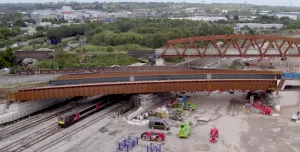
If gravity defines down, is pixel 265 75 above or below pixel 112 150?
above

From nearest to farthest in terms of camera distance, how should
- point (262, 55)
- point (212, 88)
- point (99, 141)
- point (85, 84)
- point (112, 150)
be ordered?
1. point (112, 150)
2. point (99, 141)
3. point (85, 84)
4. point (212, 88)
5. point (262, 55)

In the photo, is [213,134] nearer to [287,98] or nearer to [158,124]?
[158,124]

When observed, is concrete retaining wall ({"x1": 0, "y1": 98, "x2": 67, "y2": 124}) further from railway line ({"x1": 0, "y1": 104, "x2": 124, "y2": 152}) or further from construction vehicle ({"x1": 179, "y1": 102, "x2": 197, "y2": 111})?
construction vehicle ({"x1": 179, "y1": 102, "x2": 197, "y2": 111})

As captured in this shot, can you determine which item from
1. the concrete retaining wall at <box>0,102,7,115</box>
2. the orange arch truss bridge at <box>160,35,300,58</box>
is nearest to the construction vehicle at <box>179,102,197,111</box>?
the orange arch truss bridge at <box>160,35,300,58</box>

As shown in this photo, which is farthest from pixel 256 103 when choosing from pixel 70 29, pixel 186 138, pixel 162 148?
pixel 70 29

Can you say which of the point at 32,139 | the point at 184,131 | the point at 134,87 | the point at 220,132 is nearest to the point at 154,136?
the point at 184,131

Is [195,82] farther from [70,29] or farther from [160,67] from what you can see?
[70,29]

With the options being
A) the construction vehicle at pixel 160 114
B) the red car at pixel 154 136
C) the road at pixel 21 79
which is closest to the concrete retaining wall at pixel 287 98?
the construction vehicle at pixel 160 114
